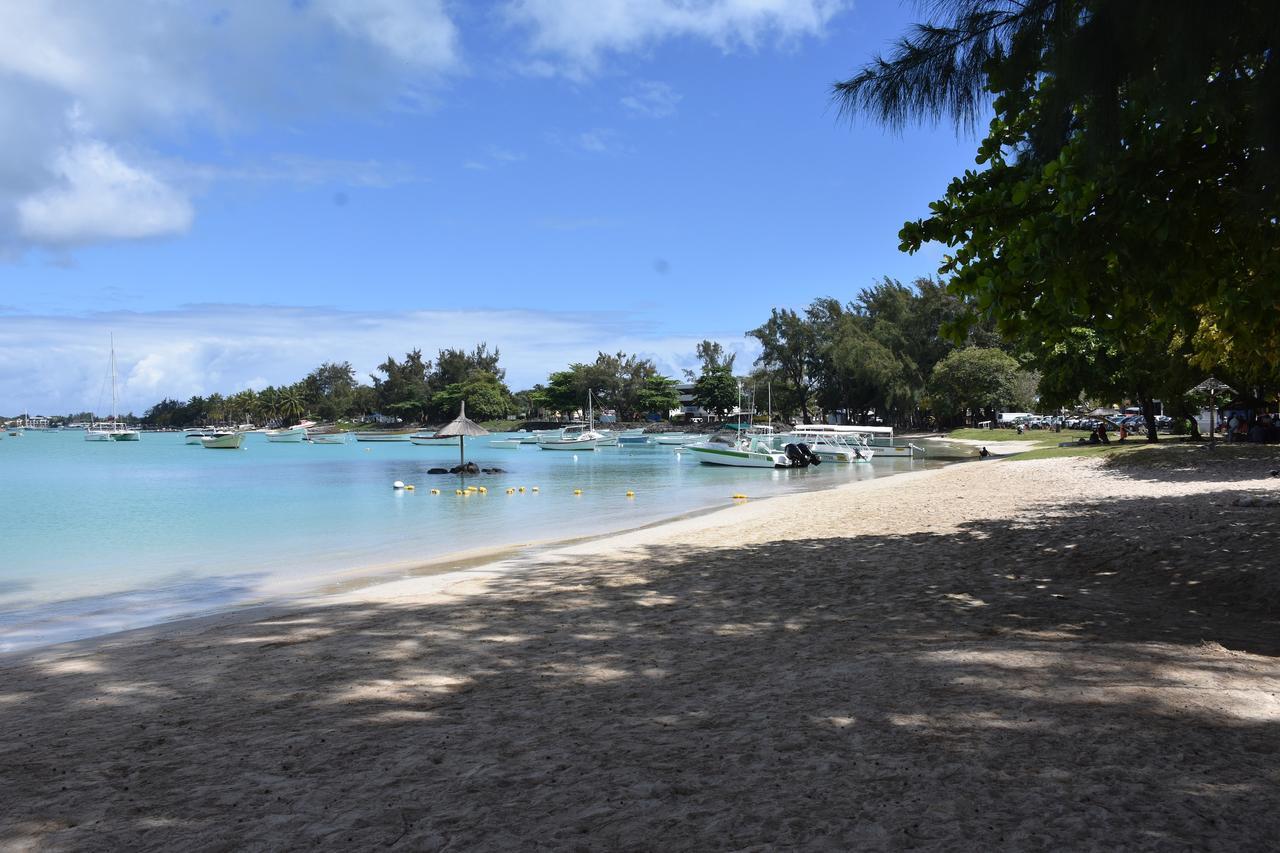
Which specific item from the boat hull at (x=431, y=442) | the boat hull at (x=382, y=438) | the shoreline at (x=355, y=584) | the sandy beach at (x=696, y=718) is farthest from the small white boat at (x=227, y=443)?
the sandy beach at (x=696, y=718)

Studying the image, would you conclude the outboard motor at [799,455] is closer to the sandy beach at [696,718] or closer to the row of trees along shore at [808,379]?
the row of trees along shore at [808,379]

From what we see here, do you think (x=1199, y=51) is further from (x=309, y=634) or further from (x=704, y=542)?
(x=704, y=542)

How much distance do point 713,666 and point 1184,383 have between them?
25.9m

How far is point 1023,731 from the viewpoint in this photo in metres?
3.99

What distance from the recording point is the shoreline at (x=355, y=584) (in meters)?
8.80

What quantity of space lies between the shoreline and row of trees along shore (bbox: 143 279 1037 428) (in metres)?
37.5

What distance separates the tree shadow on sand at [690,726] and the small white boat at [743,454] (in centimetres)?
3685

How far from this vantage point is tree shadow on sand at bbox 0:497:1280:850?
3207 mm

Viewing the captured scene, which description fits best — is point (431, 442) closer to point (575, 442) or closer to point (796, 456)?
point (575, 442)

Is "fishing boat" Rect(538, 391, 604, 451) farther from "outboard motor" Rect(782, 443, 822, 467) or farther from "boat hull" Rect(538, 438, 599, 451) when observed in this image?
"outboard motor" Rect(782, 443, 822, 467)

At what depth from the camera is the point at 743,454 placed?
151 feet

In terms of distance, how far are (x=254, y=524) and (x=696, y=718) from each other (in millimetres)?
21499

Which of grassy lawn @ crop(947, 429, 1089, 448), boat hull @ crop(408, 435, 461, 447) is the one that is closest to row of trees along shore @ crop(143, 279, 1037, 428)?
grassy lawn @ crop(947, 429, 1089, 448)

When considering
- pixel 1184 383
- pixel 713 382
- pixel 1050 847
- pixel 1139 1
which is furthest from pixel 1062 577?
pixel 713 382
